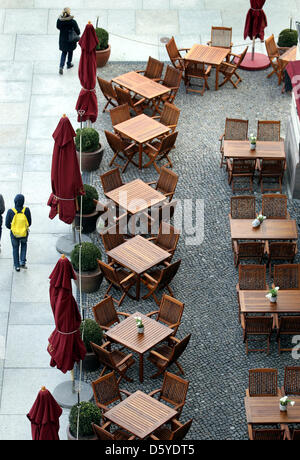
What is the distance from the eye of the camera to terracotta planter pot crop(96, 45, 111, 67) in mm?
24859

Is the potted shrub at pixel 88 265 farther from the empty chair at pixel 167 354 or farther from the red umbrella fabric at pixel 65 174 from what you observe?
the empty chair at pixel 167 354

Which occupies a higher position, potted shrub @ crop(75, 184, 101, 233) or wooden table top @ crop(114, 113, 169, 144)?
wooden table top @ crop(114, 113, 169, 144)

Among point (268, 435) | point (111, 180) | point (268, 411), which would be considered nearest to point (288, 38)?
point (111, 180)

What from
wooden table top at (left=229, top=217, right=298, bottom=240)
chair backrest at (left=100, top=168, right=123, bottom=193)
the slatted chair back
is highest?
chair backrest at (left=100, top=168, right=123, bottom=193)

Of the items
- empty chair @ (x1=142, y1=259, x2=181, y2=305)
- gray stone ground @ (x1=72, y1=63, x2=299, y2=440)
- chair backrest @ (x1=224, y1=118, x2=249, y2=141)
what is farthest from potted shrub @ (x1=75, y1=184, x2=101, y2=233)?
chair backrest @ (x1=224, y1=118, x2=249, y2=141)

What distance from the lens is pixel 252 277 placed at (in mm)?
18031

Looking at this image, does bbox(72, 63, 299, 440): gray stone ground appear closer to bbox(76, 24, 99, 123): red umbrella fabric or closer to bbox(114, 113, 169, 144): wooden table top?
bbox(114, 113, 169, 144): wooden table top

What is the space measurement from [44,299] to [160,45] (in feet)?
34.9

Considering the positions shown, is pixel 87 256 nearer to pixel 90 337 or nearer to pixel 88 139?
pixel 90 337

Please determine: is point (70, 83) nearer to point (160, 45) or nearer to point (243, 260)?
point (160, 45)

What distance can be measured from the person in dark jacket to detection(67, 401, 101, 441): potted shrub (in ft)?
39.4

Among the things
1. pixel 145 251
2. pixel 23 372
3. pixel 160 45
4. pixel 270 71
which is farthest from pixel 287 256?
pixel 160 45

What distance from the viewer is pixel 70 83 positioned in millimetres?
24656

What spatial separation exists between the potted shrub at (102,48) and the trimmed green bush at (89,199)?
21.6 ft
